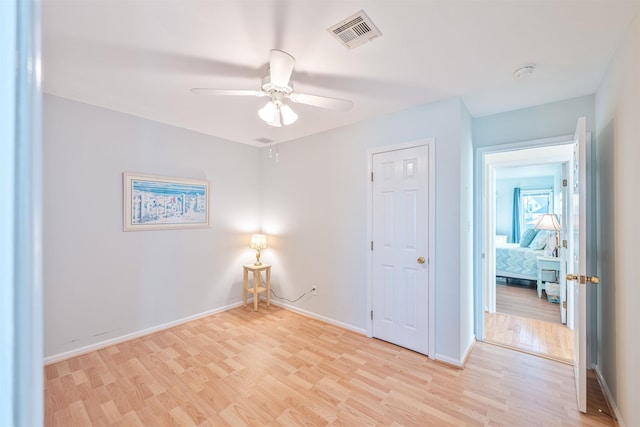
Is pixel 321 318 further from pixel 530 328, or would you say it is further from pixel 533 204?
pixel 533 204

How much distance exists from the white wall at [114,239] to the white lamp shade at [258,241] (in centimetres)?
36

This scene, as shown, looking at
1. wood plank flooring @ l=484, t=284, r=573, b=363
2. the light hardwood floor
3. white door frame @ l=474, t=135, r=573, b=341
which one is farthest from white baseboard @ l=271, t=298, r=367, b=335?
wood plank flooring @ l=484, t=284, r=573, b=363

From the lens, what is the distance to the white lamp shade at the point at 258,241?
401cm

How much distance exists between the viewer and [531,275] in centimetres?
491

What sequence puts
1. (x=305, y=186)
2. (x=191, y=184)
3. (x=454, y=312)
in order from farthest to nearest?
(x=305, y=186) → (x=191, y=184) → (x=454, y=312)

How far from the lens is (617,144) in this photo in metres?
1.86

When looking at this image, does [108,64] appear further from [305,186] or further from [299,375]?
[299,375]

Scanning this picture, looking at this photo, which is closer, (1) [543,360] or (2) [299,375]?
(2) [299,375]

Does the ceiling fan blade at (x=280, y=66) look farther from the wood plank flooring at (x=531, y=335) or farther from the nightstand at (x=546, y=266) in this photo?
the nightstand at (x=546, y=266)

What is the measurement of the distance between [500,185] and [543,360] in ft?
19.6

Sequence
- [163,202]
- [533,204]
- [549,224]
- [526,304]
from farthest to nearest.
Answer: [533,204] < [549,224] < [526,304] < [163,202]

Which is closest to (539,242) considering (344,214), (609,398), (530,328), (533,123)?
(530,328)

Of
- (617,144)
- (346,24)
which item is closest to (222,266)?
(346,24)

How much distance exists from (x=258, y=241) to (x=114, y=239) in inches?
66.8
